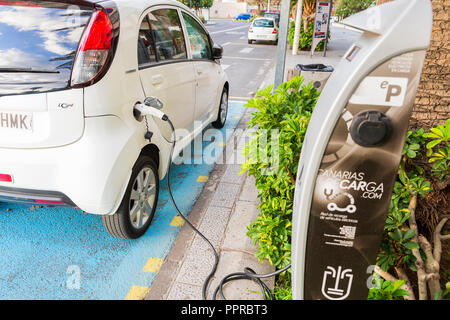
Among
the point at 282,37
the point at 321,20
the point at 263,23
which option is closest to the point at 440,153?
the point at 282,37

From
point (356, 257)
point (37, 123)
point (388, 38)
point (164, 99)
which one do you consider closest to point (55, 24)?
point (37, 123)

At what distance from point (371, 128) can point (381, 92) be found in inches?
5.0

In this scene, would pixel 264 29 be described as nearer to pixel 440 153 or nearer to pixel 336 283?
pixel 440 153

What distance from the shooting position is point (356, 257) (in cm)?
141

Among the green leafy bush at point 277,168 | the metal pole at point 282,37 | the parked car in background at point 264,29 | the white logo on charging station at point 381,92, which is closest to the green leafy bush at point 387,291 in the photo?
the green leafy bush at point 277,168

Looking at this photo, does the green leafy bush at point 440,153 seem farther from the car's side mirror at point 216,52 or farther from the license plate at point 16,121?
the car's side mirror at point 216,52

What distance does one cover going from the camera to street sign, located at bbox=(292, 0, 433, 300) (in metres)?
1.08

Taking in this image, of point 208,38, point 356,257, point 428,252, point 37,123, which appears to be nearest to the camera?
point 356,257

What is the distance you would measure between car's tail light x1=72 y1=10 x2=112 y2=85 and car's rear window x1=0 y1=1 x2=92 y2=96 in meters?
0.05

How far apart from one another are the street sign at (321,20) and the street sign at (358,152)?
43.5ft

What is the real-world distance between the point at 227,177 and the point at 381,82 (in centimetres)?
289

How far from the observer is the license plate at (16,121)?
6.80ft

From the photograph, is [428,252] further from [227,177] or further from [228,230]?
[227,177]

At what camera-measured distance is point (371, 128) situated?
1166 millimetres
